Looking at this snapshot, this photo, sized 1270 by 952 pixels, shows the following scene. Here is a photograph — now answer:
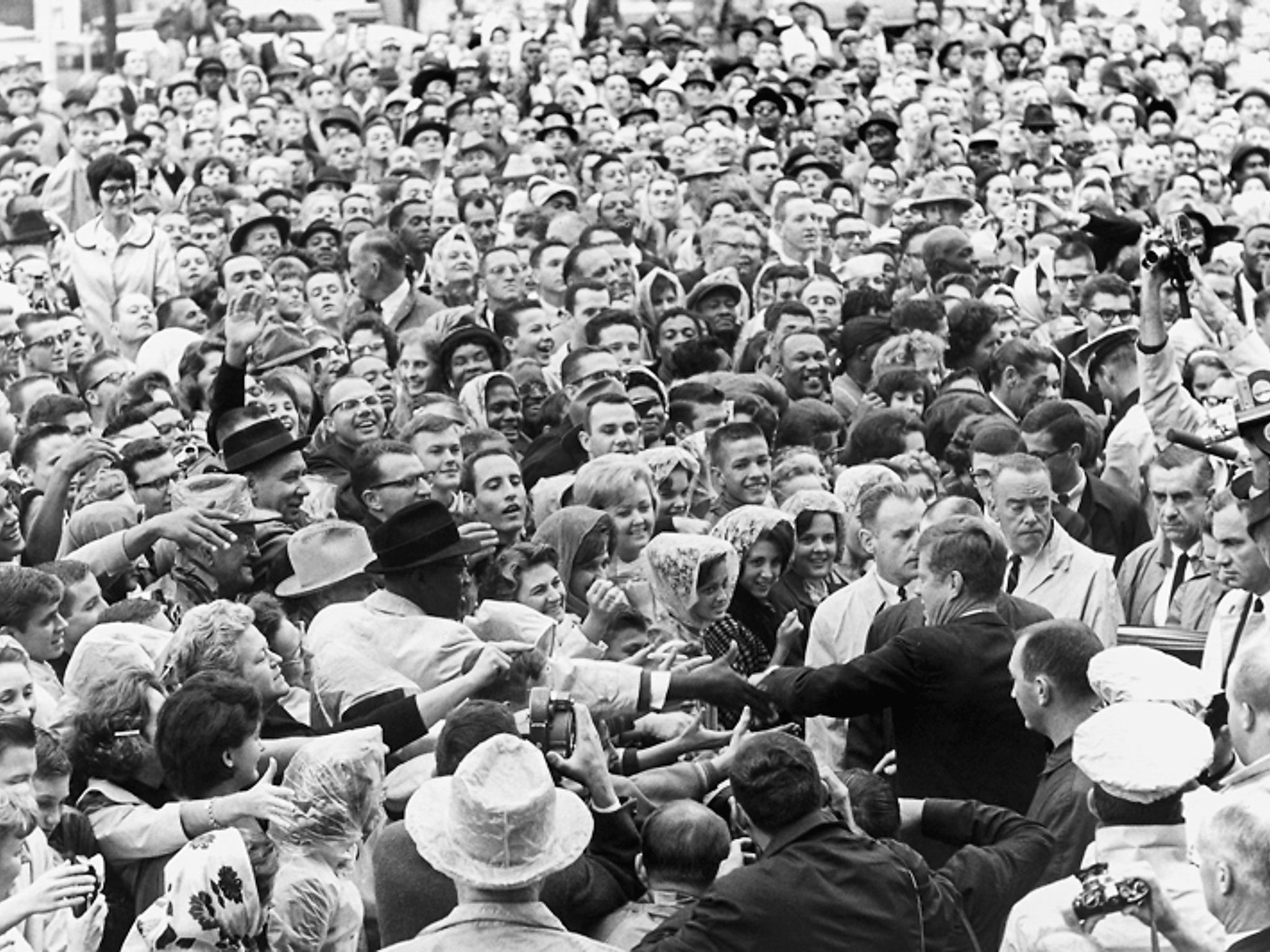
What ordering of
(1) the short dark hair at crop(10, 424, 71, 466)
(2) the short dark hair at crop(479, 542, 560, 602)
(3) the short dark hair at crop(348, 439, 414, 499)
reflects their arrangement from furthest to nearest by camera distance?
1. (1) the short dark hair at crop(10, 424, 71, 466)
2. (3) the short dark hair at crop(348, 439, 414, 499)
3. (2) the short dark hair at crop(479, 542, 560, 602)

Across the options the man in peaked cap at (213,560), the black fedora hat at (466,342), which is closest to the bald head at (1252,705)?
the man in peaked cap at (213,560)

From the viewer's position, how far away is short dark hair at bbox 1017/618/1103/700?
6188mm

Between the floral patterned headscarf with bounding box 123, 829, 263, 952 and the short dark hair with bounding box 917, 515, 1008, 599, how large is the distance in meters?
2.62

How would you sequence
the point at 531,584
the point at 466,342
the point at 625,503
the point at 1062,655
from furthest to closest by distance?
the point at 466,342, the point at 625,503, the point at 531,584, the point at 1062,655

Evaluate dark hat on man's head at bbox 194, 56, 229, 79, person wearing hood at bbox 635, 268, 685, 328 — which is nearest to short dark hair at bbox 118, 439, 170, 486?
person wearing hood at bbox 635, 268, 685, 328

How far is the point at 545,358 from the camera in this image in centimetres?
1231

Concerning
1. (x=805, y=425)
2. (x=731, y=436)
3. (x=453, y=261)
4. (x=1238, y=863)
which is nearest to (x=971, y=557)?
(x=1238, y=863)

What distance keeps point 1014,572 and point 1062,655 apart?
2.25 m

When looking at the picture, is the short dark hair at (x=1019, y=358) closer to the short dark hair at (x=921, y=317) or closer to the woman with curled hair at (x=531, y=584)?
the short dark hair at (x=921, y=317)

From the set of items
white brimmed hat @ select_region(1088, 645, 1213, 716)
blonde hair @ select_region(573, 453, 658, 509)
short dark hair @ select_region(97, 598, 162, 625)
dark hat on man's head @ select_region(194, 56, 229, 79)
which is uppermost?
white brimmed hat @ select_region(1088, 645, 1213, 716)

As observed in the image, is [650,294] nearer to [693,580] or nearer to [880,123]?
[880,123]

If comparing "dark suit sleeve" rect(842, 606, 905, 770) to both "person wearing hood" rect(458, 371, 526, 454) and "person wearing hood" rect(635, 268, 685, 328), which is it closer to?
"person wearing hood" rect(458, 371, 526, 454)

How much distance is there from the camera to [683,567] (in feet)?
24.8

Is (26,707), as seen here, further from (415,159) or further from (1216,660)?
(415,159)
